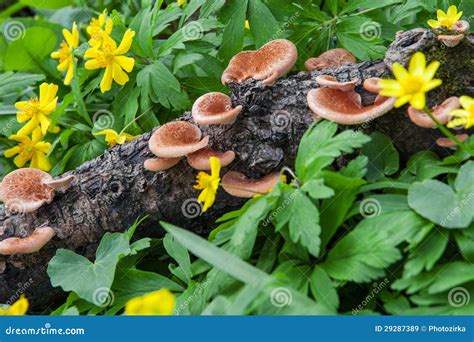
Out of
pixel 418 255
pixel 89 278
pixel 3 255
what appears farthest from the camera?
pixel 3 255

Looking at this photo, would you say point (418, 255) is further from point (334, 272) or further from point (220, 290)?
point (220, 290)

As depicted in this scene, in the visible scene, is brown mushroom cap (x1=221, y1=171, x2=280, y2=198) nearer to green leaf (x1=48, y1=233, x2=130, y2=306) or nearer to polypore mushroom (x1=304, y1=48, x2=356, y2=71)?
green leaf (x1=48, y1=233, x2=130, y2=306)

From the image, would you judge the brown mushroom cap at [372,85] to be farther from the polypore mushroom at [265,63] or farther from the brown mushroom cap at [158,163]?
the brown mushroom cap at [158,163]

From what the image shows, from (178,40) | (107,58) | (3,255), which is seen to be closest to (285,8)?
(178,40)

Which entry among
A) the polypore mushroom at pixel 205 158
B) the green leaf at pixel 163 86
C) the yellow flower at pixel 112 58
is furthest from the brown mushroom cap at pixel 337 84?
the yellow flower at pixel 112 58

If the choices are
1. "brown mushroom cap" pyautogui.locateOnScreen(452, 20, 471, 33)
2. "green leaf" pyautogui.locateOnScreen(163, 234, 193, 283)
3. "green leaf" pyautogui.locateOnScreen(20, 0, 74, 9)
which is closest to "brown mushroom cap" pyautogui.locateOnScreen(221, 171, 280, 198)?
"green leaf" pyautogui.locateOnScreen(163, 234, 193, 283)

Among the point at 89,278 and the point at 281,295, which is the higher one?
the point at 281,295

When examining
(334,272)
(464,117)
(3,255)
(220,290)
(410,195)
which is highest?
(464,117)

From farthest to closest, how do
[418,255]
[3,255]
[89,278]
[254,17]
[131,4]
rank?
1. [131,4]
2. [254,17]
3. [3,255]
4. [89,278]
5. [418,255]
